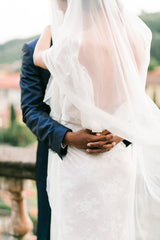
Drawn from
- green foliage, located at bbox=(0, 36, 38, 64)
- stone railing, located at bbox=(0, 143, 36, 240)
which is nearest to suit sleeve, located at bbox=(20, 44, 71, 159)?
stone railing, located at bbox=(0, 143, 36, 240)

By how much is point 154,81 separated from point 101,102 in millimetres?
4016

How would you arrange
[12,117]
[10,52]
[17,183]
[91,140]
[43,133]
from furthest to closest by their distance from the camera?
[12,117]
[10,52]
[17,183]
[43,133]
[91,140]

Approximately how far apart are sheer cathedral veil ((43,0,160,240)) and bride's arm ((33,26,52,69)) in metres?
0.06

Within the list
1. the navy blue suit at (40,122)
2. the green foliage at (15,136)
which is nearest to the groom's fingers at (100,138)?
the navy blue suit at (40,122)

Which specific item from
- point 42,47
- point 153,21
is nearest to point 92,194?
point 42,47

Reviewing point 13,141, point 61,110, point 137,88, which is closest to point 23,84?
point 61,110

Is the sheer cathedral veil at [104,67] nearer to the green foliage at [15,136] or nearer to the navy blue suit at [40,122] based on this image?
the navy blue suit at [40,122]

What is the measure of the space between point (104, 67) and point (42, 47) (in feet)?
1.19

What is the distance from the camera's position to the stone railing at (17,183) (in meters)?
1.78

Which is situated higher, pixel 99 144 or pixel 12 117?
pixel 99 144

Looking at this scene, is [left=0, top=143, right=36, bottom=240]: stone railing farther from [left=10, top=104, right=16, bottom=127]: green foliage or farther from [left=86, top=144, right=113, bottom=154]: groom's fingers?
[left=10, top=104, right=16, bottom=127]: green foliage

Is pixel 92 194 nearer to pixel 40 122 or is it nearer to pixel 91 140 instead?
pixel 91 140

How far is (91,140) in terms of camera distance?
3.97 feet

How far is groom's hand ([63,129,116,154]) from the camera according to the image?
1.21 metres
